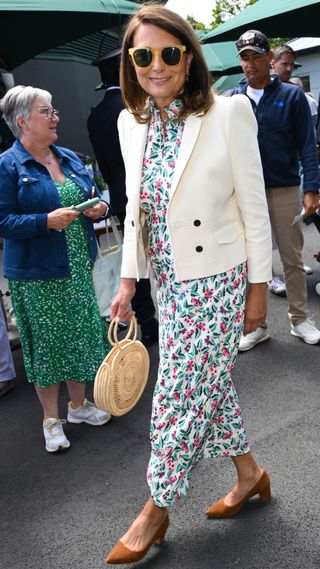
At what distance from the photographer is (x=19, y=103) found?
3064mm

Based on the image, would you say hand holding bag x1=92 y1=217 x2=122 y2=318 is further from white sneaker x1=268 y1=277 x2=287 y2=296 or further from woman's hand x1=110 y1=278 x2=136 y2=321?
white sneaker x1=268 y1=277 x2=287 y2=296

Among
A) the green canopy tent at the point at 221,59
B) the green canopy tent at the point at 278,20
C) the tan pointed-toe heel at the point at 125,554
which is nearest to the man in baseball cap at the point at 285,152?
the green canopy tent at the point at 278,20

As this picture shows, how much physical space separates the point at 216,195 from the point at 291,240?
2373 millimetres

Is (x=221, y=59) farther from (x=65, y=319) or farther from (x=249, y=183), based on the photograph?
(x=249, y=183)

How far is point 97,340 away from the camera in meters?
3.46

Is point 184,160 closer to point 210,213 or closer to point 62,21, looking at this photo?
point 210,213

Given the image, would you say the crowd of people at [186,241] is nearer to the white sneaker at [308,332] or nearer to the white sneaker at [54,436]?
the white sneaker at [54,436]

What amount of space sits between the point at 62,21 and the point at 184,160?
2953mm

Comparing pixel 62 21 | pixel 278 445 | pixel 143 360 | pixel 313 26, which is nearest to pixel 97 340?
pixel 143 360

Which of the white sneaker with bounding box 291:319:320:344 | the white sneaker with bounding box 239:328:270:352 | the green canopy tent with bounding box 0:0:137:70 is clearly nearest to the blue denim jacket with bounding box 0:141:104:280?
the green canopy tent with bounding box 0:0:137:70

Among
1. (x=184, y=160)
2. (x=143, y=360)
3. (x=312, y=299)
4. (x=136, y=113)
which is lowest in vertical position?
(x=312, y=299)

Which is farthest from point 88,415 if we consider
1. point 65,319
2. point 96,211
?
point 96,211

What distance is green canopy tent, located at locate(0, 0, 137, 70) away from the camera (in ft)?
13.1

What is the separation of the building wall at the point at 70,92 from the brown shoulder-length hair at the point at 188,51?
37.3 feet
